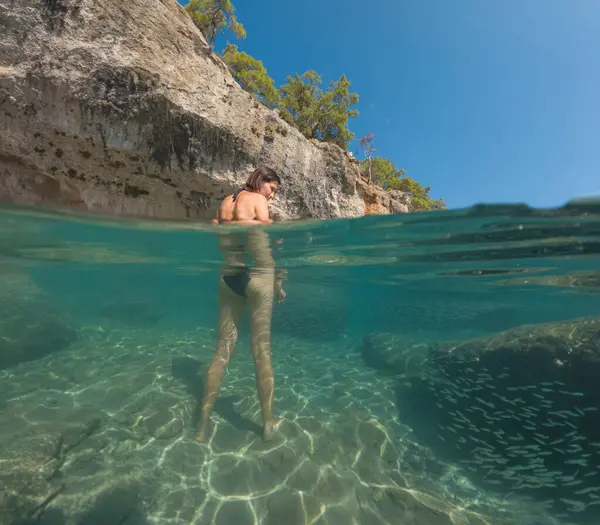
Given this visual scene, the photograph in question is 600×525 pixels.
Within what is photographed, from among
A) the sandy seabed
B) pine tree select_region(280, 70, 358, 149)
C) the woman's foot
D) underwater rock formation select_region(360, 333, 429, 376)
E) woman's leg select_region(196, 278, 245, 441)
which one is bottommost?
underwater rock formation select_region(360, 333, 429, 376)

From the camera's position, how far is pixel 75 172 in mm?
8008

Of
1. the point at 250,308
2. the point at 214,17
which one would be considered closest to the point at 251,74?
the point at 214,17

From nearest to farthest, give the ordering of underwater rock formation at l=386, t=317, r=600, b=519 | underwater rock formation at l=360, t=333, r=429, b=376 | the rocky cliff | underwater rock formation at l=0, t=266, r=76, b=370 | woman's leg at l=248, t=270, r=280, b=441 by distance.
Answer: underwater rock formation at l=386, t=317, r=600, b=519, woman's leg at l=248, t=270, r=280, b=441, the rocky cliff, underwater rock formation at l=0, t=266, r=76, b=370, underwater rock formation at l=360, t=333, r=429, b=376

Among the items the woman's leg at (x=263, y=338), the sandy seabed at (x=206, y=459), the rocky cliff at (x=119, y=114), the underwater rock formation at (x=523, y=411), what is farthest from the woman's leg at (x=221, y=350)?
the rocky cliff at (x=119, y=114)

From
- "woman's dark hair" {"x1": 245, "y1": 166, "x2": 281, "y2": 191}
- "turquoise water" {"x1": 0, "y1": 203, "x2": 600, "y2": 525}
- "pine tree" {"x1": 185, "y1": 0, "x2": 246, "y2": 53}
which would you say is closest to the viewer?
"turquoise water" {"x1": 0, "y1": 203, "x2": 600, "y2": 525}

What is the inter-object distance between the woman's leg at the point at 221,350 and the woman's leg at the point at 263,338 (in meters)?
0.33

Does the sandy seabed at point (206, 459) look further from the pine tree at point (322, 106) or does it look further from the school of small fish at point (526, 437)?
the pine tree at point (322, 106)

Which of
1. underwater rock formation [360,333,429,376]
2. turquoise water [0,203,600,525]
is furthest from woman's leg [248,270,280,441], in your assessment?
underwater rock formation [360,333,429,376]

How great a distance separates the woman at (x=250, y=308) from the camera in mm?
5027

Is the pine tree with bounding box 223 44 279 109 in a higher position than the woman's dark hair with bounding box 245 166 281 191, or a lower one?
higher

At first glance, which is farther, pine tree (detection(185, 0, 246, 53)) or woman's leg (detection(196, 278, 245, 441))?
pine tree (detection(185, 0, 246, 53))

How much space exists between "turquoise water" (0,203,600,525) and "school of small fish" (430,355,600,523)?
29 millimetres

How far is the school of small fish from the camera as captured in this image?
184 inches

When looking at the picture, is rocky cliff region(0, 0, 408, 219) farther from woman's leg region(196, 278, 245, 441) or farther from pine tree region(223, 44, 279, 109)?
pine tree region(223, 44, 279, 109)
